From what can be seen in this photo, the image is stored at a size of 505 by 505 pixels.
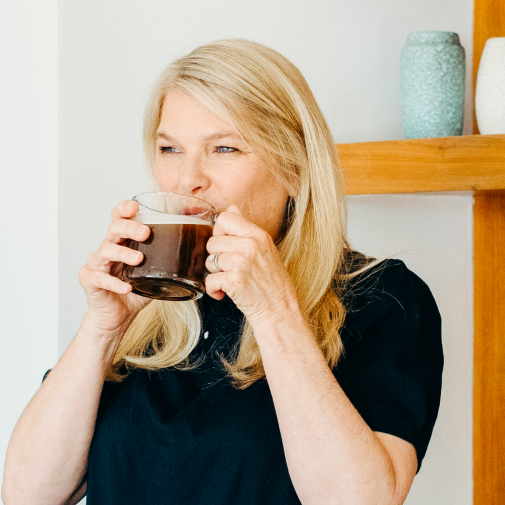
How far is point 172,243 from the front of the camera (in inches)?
36.0

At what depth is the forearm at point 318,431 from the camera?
92 cm

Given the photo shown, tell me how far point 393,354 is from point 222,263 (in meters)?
0.40

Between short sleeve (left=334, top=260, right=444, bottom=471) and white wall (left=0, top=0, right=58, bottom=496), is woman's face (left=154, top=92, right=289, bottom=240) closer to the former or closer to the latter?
short sleeve (left=334, top=260, right=444, bottom=471)

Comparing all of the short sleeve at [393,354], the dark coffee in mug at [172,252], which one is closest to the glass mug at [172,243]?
the dark coffee in mug at [172,252]

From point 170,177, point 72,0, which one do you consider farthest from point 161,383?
point 72,0

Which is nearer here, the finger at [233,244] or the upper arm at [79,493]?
the finger at [233,244]

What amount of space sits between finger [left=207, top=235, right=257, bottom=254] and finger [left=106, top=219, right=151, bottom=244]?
108mm

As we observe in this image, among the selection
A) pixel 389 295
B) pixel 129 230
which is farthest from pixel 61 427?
pixel 389 295

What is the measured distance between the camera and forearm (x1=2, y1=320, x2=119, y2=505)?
116 cm

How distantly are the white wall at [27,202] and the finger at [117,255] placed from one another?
109cm

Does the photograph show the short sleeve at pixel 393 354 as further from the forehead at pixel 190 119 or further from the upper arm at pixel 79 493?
the upper arm at pixel 79 493

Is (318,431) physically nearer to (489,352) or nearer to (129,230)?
(129,230)

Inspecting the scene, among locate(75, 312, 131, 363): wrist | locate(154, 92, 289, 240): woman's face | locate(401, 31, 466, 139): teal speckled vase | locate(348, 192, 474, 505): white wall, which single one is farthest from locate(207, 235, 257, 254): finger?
locate(348, 192, 474, 505): white wall

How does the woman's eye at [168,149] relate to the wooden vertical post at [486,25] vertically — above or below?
below
